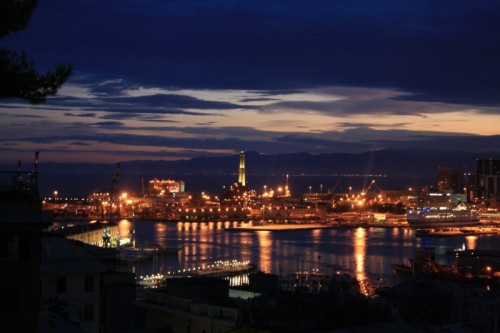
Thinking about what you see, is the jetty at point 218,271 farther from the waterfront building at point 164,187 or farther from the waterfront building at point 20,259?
the waterfront building at point 164,187

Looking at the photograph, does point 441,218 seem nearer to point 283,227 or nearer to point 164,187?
point 283,227

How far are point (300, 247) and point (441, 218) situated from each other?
13.6 metres

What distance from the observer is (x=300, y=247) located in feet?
73.7

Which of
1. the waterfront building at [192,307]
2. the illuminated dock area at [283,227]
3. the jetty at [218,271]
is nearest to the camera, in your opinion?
the waterfront building at [192,307]

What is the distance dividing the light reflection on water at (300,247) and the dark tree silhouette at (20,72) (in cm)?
1169

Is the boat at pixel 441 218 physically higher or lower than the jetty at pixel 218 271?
higher

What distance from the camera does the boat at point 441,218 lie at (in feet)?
111

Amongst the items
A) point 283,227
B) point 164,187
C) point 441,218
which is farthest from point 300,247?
point 164,187

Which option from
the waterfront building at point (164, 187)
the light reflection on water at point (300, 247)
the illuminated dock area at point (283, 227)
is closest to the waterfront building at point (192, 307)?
the light reflection on water at point (300, 247)

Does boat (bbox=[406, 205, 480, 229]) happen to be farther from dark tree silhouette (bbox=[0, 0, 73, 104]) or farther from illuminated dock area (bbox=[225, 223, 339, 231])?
dark tree silhouette (bbox=[0, 0, 73, 104])

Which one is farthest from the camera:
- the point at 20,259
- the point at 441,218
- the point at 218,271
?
the point at 441,218

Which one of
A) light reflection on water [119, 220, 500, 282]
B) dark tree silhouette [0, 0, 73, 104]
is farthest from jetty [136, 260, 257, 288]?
dark tree silhouette [0, 0, 73, 104]

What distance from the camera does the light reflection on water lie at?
659 inches

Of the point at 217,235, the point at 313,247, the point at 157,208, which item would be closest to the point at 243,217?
the point at 157,208
